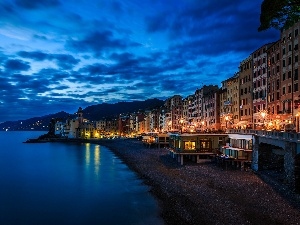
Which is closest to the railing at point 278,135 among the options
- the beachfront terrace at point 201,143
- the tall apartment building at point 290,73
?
the tall apartment building at point 290,73

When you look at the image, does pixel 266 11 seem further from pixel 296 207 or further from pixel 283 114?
pixel 283 114

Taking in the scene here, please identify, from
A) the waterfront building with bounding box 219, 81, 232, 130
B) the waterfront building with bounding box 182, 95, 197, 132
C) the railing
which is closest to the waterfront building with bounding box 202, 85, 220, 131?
the waterfront building with bounding box 219, 81, 232, 130

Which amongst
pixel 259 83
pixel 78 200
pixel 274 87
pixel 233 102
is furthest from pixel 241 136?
pixel 233 102

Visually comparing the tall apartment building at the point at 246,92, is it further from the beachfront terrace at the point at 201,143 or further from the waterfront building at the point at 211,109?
the waterfront building at the point at 211,109

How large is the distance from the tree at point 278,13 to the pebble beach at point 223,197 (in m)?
17.7

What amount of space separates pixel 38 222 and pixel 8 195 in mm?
18741

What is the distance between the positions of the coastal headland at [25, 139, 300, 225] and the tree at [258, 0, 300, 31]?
17.7 metres

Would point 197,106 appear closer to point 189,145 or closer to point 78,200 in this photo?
point 189,145

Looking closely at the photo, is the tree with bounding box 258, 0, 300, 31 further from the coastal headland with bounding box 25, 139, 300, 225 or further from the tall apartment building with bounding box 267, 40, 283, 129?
the tall apartment building with bounding box 267, 40, 283, 129

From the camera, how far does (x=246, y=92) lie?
8844 centimetres

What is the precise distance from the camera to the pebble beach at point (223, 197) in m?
→ 31.5

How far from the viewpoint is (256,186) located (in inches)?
1699

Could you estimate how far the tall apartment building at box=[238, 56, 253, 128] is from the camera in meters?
85.4

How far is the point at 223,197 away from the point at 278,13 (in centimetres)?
2478
